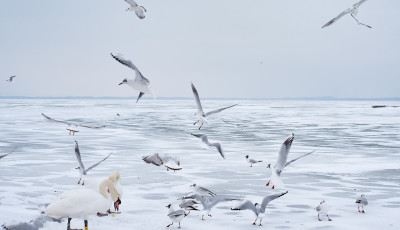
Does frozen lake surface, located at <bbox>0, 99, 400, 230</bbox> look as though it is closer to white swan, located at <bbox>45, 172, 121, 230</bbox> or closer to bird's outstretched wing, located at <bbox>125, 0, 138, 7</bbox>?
white swan, located at <bbox>45, 172, 121, 230</bbox>

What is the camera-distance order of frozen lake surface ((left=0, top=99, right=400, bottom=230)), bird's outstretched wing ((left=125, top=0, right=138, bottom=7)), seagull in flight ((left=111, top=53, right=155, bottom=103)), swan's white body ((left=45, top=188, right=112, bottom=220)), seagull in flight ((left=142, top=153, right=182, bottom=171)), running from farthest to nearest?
seagull in flight ((left=142, top=153, right=182, bottom=171)) < bird's outstretched wing ((left=125, top=0, right=138, bottom=7)) < seagull in flight ((left=111, top=53, right=155, bottom=103)) < frozen lake surface ((left=0, top=99, right=400, bottom=230)) < swan's white body ((left=45, top=188, right=112, bottom=220))

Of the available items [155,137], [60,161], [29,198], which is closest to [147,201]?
[29,198]

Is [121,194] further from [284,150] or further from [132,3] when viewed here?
[132,3]

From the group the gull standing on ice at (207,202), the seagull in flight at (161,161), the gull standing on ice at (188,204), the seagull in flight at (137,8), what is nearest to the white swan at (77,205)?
the gull standing on ice at (188,204)

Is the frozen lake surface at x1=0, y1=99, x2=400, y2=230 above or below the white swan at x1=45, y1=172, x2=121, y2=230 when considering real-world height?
above

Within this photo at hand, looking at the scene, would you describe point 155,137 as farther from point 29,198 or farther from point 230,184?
point 29,198

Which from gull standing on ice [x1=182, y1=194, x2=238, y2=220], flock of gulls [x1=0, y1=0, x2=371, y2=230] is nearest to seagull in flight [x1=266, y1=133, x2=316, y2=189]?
flock of gulls [x1=0, y1=0, x2=371, y2=230]

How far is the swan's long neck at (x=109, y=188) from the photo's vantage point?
615 centimetres

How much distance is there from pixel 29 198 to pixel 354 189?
6990mm

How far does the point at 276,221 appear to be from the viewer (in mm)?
7477

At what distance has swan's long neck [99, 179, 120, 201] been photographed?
6148 mm

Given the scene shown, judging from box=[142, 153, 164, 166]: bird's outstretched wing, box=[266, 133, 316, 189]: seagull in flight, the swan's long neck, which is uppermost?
box=[142, 153, 164, 166]: bird's outstretched wing

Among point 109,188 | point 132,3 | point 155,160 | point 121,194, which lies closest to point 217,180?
point 155,160

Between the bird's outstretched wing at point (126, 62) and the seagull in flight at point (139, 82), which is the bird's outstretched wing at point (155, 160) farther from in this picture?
the bird's outstretched wing at point (126, 62)
